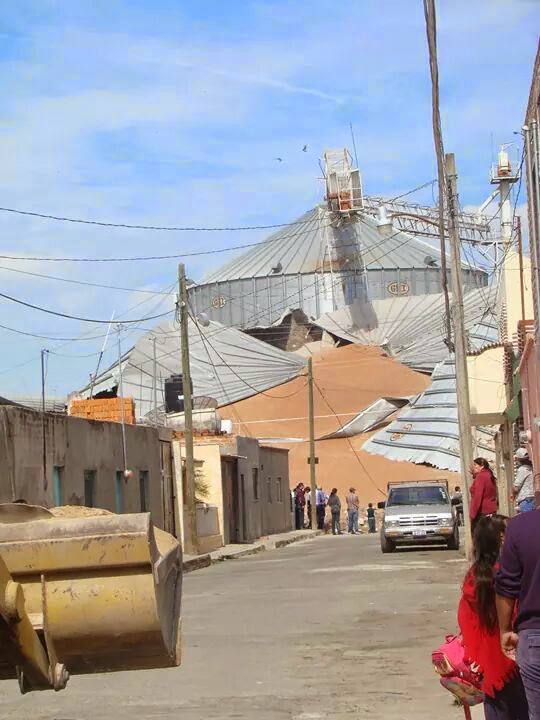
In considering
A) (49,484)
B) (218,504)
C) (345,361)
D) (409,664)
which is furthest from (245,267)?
(409,664)

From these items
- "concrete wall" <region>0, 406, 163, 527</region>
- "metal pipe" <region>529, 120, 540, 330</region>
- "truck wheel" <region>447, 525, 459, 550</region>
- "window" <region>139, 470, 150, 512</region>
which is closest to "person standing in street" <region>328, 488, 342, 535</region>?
"concrete wall" <region>0, 406, 163, 527</region>

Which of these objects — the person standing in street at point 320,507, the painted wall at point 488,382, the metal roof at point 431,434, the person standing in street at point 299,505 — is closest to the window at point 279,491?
the person standing in street at point 299,505

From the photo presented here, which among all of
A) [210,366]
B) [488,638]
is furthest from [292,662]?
[210,366]

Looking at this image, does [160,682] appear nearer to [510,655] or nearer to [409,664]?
[409,664]

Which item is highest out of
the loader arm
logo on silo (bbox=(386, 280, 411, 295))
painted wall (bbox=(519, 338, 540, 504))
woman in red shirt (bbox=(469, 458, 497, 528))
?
logo on silo (bbox=(386, 280, 411, 295))

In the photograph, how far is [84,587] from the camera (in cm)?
585

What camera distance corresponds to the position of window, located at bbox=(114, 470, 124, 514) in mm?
32906

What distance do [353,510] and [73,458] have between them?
842 inches

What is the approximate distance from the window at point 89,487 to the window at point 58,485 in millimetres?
1948

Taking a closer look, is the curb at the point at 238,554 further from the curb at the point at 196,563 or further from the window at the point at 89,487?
the window at the point at 89,487

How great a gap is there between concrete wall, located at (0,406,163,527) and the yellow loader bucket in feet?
59.7

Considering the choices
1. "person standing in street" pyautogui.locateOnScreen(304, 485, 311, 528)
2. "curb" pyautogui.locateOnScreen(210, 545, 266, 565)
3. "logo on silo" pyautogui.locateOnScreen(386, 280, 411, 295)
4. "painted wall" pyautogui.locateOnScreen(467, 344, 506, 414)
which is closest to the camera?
"curb" pyautogui.locateOnScreen(210, 545, 266, 565)

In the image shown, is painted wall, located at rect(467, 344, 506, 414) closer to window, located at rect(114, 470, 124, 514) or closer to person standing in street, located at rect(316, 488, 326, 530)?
person standing in street, located at rect(316, 488, 326, 530)

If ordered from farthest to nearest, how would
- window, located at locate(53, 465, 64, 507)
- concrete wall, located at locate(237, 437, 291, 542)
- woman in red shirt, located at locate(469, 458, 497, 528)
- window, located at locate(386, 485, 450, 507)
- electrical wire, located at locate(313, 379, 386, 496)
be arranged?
electrical wire, located at locate(313, 379, 386, 496)
concrete wall, located at locate(237, 437, 291, 542)
window, located at locate(386, 485, 450, 507)
window, located at locate(53, 465, 64, 507)
woman in red shirt, located at locate(469, 458, 497, 528)
